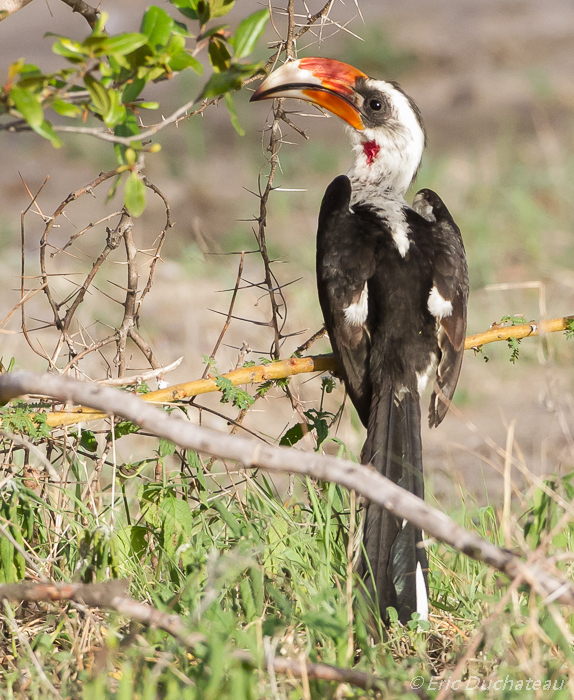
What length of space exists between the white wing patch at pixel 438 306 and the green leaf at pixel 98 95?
167 cm

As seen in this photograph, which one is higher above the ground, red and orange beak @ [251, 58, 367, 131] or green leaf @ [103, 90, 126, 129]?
red and orange beak @ [251, 58, 367, 131]

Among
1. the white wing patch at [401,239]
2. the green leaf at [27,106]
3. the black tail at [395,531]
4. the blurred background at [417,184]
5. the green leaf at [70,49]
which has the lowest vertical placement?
the black tail at [395,531]

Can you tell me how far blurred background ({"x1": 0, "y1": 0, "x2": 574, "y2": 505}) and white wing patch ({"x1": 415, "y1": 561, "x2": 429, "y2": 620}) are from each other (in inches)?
24.1

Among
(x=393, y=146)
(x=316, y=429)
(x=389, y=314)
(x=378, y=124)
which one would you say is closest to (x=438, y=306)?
(x=389, y=314)

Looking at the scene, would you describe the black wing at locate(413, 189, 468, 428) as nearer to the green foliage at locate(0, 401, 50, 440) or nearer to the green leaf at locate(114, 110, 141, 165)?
the green foliage at locate(0, 401, 50, 440)

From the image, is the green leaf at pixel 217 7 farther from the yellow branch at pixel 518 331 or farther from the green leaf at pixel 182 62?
the yellow branch at pixel 518 331

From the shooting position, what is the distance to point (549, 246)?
25.5 feet

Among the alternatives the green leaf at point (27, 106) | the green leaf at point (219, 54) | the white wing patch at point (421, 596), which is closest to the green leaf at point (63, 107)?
the green leaf at point (27, 106)

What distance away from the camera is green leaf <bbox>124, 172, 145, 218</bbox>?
5.40 feet

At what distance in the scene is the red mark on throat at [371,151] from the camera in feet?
12.2

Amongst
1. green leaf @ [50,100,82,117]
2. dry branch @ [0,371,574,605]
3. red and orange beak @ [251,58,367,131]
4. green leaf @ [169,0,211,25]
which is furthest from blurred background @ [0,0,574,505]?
green leaf @ [50,100,82,117]

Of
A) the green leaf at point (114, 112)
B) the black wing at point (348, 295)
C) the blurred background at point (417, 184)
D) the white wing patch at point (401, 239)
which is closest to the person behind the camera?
the green leaf at point (114, 112)

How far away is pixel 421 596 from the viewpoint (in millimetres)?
2223

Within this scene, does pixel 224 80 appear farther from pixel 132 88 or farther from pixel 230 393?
pixel 230 393
